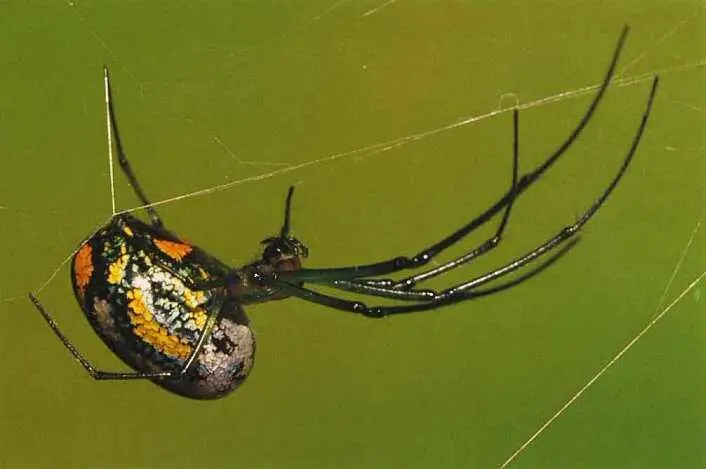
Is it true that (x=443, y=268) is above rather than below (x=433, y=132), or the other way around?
below

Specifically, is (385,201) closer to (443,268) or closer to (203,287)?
(443,268)

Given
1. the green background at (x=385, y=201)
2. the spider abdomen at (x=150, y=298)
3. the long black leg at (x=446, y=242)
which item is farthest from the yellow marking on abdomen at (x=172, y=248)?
the green background at (x=385, y=201)

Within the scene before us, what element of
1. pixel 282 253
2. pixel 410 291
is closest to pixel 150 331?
pixel 282 253

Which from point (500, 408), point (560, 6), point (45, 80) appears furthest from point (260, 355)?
point (560, 6)

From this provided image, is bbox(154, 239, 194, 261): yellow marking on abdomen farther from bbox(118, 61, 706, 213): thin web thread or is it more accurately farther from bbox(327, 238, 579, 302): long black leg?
bbox(327, 238, 579, 302): long black leg

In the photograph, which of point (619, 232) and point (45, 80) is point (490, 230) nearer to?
point (619, 232)
